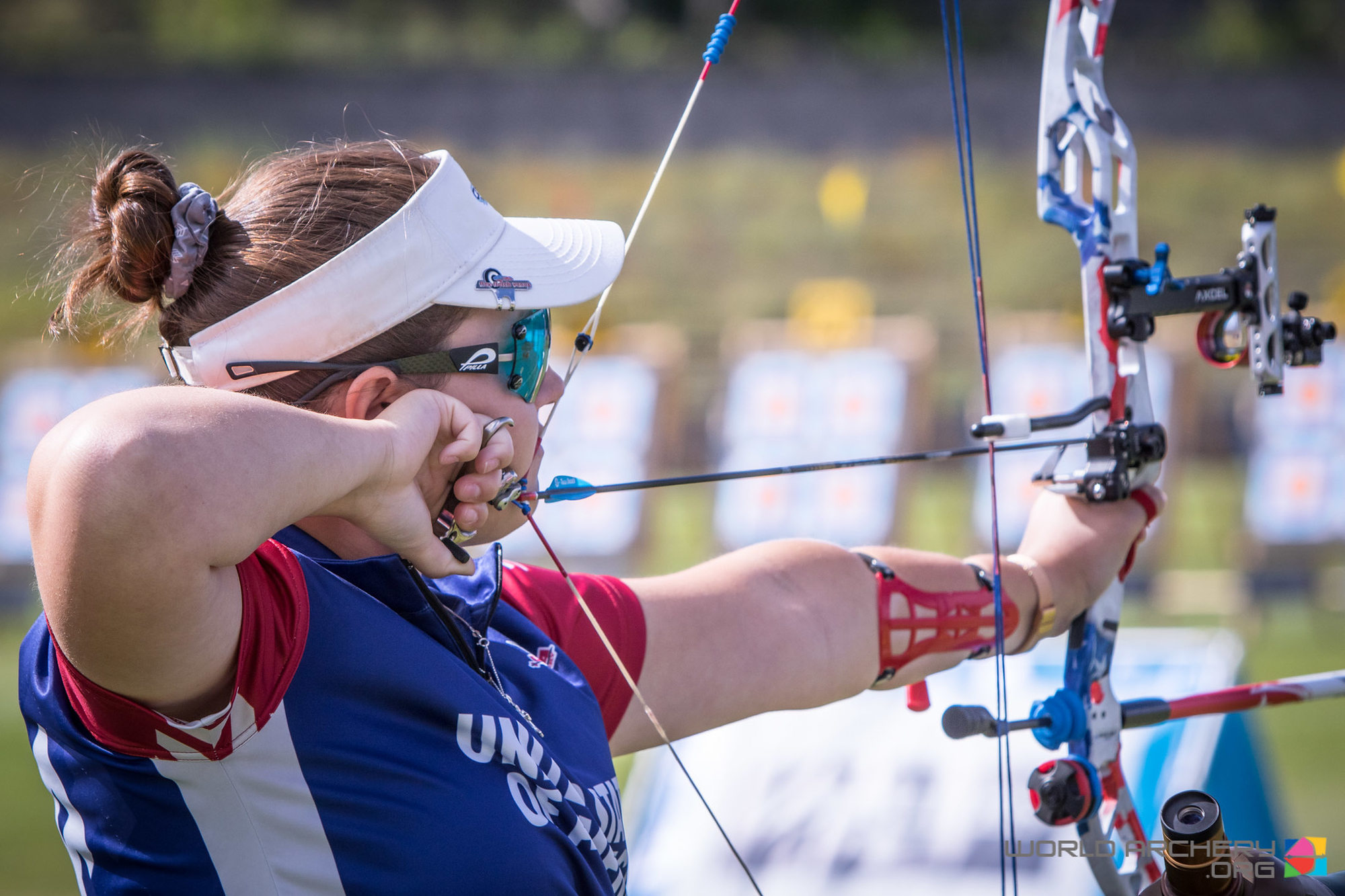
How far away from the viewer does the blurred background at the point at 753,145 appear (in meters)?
7.75

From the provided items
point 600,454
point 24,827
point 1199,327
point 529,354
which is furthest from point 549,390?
point 600,454

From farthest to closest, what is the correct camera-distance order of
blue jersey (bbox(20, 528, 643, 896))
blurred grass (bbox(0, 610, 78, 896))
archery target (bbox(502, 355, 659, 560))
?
1. archery target (bbox(502, 355, 659, 560))
2. blurred grass (bbox(0, 610, 78, 896))
3. blue jersey (bbox(20, 528, 643, 896))

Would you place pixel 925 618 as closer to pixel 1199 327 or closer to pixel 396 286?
pixel 1199 327

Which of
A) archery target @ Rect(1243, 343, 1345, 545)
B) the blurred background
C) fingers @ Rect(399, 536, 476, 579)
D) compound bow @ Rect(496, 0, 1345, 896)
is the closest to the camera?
fingers @ Rect(399, 536, 476, 579)

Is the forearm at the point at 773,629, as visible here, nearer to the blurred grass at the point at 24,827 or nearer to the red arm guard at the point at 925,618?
the red arm guard at the point at 925,618

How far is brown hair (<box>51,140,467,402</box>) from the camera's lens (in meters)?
0.95

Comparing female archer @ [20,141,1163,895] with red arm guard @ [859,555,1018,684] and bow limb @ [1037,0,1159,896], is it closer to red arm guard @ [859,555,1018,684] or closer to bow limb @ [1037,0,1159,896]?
red arm guard @ [859,555,1018,684]

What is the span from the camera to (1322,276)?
9266 mm

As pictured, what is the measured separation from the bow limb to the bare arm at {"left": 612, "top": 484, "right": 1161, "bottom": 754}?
62 mm

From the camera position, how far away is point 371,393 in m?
0.97

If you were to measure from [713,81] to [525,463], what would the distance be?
9986mm

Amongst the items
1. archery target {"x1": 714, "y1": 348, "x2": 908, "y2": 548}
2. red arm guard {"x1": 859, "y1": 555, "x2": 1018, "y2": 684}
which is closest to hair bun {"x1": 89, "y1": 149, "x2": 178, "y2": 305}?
red arm guard {"x1": 859, "y1": 555, "x2": 1018, "y2": 684}

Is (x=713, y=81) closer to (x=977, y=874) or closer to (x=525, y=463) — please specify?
(x=977, y=874)

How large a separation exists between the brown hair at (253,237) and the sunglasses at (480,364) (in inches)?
0.5
